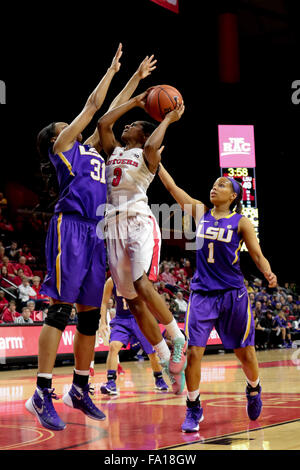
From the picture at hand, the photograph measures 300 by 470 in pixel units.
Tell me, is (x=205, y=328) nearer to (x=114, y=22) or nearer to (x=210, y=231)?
(x=210, y=231)

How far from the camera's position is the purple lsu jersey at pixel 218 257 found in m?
4.42

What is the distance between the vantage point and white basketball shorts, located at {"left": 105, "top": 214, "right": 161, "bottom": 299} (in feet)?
14.4

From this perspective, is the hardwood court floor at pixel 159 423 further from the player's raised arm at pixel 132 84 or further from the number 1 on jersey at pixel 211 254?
the player's raised arm at pixel 132 84

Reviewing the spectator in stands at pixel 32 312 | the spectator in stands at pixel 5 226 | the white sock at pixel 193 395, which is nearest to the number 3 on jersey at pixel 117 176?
the white sock at pixel 193 395

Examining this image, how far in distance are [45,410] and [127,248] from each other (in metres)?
1.31

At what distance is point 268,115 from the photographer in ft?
70.5

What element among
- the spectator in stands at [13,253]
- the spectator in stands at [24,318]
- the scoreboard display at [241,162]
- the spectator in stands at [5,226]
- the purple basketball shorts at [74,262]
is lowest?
the spectator in stands at [24,318]

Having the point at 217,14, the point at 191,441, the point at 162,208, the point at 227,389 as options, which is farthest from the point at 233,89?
the point at 191,441

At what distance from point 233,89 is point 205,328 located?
16468 mm

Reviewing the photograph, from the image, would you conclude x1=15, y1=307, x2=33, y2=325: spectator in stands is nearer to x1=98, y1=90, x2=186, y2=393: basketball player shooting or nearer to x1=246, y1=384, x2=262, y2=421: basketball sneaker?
x1=98, y1=90, x2=186, y2=393: basketball player shooting

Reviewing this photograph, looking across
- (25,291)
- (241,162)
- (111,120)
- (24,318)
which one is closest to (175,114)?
(111,120)

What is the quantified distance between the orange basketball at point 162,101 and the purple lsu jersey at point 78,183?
74 cm

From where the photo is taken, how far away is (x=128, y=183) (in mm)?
4473

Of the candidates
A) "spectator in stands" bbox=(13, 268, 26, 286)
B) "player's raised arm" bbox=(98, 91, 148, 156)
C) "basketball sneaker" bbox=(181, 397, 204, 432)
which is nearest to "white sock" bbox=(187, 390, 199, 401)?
"basketball sneaker" bbox=(181, 397, 204, 432)
